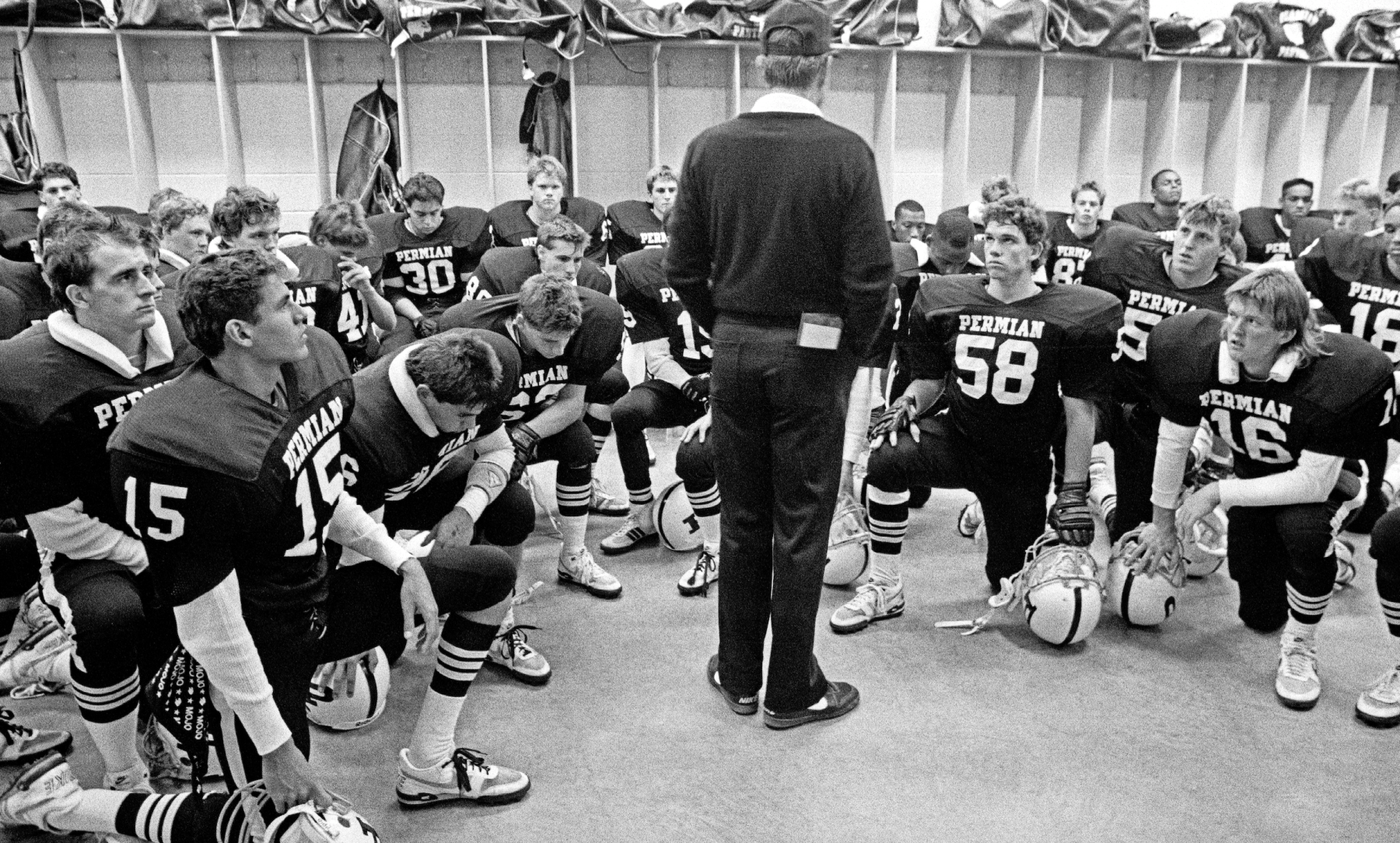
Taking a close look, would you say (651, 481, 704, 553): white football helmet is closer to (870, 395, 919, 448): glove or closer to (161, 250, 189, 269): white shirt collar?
(870, 395, 919, 448): glove

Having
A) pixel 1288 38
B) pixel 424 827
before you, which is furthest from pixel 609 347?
pixel 1288 38

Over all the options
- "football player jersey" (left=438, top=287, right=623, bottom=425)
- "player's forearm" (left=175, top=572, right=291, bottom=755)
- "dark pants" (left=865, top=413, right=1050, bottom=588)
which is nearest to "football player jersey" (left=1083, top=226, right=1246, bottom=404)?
"dark pants" (left=865, top=413, right=1050, bottom=588)

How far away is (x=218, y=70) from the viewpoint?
216 inches

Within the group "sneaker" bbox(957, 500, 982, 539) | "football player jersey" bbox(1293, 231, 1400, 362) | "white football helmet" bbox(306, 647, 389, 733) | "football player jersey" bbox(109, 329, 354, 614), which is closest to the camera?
"football player jersey" bbox(109, 329, 354, 614)

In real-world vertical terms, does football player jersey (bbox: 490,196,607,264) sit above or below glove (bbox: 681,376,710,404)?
above

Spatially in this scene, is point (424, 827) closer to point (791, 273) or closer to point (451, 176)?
point (791, 273)

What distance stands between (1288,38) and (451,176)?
507cm

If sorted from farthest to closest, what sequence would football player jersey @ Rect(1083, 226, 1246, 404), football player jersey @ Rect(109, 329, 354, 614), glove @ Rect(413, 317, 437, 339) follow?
glove @ Rect(413, 317, 437, 339), football player jersey @ Rect(1083, 226, 1246, 404), football player jersey @ Rect(109, 329, 354, 614)

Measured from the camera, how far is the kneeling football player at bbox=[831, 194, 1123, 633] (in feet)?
9.53

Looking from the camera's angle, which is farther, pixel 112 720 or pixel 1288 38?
pixel 1288 38

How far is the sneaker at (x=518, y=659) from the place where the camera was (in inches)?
108

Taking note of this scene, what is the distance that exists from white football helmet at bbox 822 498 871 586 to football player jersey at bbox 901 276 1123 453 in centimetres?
47

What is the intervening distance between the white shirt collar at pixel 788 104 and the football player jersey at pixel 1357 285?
6.23 ft

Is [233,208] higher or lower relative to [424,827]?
higher
